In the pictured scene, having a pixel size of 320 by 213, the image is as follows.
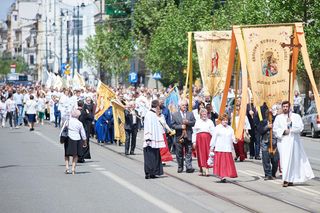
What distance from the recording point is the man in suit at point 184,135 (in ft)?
74.5

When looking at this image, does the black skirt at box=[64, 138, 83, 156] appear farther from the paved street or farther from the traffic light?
the traffic light

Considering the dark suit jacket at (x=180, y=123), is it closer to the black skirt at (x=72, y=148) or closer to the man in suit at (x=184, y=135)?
the man in suit at (x=184, y=135)

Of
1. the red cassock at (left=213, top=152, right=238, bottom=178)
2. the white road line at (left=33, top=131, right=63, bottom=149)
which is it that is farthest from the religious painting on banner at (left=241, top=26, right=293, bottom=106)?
the white road line at (left=33, top=131, right=63, bottom=149)

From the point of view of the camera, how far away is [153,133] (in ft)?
70.5

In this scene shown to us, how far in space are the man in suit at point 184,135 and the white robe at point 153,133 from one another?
1.20 m

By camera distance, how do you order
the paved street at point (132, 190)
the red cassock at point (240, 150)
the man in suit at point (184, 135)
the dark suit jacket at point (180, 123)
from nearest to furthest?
the paved street at point (132, 190) < the man in suit at point (184, 135) < the dark suit jacket at point (180, 123) < the red cassock at point (240, 150)

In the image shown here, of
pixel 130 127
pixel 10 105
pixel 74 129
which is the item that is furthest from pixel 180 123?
pixel 10 105

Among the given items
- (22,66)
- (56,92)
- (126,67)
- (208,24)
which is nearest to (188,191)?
(56,92)

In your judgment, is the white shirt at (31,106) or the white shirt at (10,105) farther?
the white shirt at (10,105)

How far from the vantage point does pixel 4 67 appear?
17688cm

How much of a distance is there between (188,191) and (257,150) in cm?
920

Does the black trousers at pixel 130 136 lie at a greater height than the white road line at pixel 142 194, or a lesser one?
greater

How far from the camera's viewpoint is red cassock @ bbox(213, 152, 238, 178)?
65.9 ft

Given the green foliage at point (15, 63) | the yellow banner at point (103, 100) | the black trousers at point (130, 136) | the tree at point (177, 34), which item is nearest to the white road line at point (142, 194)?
the black trousers at point (130, 136)
